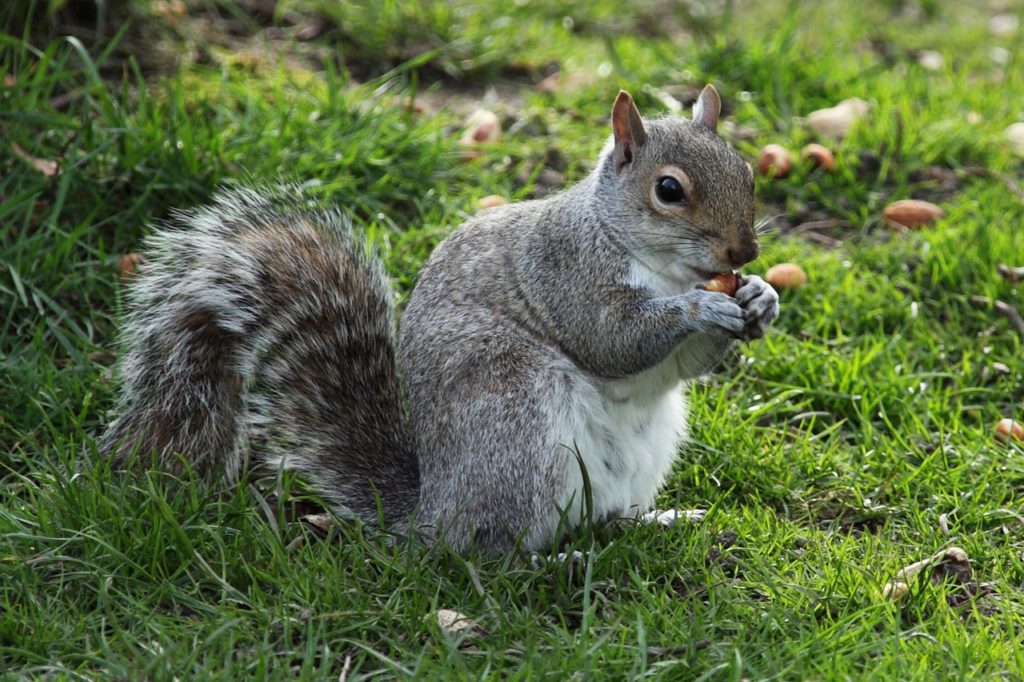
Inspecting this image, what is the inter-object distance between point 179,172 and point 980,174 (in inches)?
74.8

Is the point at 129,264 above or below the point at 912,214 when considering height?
below

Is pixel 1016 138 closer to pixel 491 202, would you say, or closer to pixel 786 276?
pixel 786 276

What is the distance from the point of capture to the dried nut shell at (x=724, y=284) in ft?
6.70

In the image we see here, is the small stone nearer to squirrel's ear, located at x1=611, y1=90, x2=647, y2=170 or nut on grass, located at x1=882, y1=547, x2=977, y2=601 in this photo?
squirrel's ear, located at x1=611, y1=90, x2=647, y2=170

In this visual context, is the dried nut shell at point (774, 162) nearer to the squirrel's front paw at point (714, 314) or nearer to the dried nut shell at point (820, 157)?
the dried nut shell at point (820, 157)

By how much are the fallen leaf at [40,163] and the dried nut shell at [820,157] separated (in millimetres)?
1723

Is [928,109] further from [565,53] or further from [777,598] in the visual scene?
[777,598]

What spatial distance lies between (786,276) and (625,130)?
811 millimetres

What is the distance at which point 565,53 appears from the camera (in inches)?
147

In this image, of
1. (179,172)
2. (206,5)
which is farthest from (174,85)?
(206,5)

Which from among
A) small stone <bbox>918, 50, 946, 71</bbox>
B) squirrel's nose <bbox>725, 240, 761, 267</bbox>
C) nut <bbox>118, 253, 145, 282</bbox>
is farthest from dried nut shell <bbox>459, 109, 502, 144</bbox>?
small stone <bbox>918, 50, 946, 71</bbox>

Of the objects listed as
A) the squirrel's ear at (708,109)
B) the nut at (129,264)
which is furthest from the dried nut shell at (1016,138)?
the nut at (129,264)

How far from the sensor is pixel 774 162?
3.10 metres

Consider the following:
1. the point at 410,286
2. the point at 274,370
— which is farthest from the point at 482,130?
the point at 274,370
